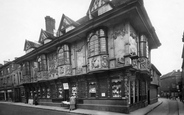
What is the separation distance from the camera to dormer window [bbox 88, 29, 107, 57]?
11.1m

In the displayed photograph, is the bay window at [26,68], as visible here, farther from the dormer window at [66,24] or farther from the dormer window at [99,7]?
the dormer window at [99,7]

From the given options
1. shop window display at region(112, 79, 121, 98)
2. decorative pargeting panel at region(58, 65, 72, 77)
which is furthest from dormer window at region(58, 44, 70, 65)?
shop window display at region(112, 79, 121, 98)

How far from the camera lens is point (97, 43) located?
447 inches

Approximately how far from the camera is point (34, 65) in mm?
20328

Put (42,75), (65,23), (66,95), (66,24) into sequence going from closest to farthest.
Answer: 1. (66,95)
2. (66,24)
3. (65,23)
4. (42,75)

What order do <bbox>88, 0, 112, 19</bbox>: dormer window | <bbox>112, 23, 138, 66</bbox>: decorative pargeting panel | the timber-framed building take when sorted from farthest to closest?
1. <bbox>88, 0, 112, 19</bbox>: dormer window
2. <bbox>112, 23, 138, 66</bbox>: decorative pargeting panel
3. the timber-framed building

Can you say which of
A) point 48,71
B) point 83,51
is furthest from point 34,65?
point 83,51

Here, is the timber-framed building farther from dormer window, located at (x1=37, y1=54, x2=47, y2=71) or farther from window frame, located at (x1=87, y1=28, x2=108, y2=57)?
dormer window, located at (x1=37, y1=54, x2=47, y2=71)

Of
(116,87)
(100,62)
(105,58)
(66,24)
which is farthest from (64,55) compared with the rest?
(116,87)

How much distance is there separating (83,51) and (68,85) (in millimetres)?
4766

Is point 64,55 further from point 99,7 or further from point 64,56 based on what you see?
point 99,7

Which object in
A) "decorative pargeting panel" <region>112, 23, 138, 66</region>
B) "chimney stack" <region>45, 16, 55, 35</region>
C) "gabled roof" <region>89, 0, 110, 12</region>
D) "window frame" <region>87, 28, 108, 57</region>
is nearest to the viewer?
"decorative pargeting panel" <region>112, 23, 138, 66</region>

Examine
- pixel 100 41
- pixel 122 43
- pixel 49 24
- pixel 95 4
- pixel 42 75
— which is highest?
pixel 49 24

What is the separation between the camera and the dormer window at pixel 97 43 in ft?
36.3
